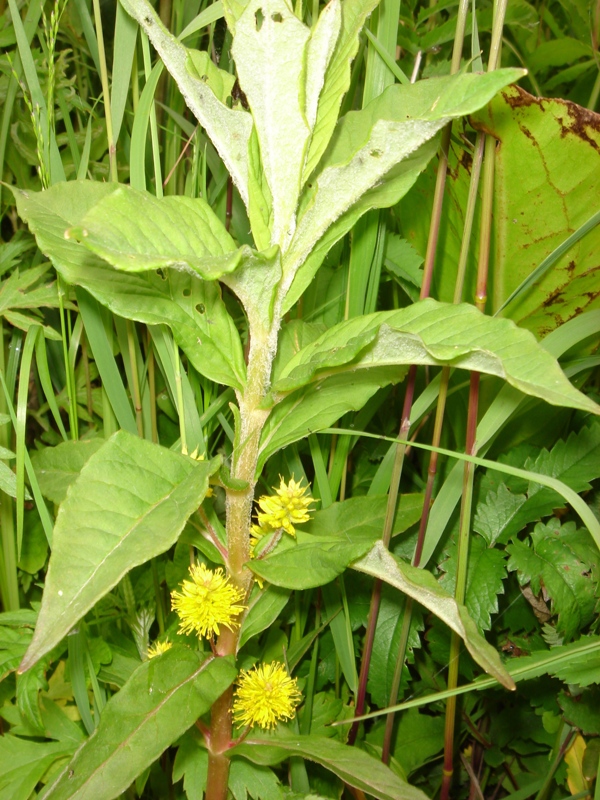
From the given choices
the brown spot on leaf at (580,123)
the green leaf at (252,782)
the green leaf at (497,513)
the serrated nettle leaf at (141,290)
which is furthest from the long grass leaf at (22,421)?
the brown spot on leaf at (580,123)

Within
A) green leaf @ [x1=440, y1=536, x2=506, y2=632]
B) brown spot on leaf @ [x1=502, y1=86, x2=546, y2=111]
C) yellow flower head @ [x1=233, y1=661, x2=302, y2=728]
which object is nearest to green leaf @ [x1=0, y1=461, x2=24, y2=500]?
yellow flower head @ [x1=233, y1=661, x2=302, y2=728]

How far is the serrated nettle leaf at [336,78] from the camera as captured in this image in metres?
0.77

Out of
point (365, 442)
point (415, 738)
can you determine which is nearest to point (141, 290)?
point (365, 442)

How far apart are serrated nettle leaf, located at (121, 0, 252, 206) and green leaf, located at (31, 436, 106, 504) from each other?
16.7 inches

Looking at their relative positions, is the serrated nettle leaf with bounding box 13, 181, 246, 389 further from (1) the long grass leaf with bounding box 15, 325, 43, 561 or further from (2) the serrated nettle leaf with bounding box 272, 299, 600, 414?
(1) the long grass leaf with bounding box 15, 325, 43, 561

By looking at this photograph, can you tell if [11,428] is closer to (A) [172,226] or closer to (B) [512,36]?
(A) [172,226]

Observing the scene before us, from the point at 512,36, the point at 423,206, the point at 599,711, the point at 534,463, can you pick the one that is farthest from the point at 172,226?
the point at 512,36

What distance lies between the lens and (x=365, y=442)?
1.30 m

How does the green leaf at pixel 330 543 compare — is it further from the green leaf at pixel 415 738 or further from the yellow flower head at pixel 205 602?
the green leaf at pixel 415 738

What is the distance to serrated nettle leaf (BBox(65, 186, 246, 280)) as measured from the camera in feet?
1.79

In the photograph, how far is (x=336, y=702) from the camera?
1.07 m

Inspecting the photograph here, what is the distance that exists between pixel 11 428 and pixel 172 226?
30.8 inches

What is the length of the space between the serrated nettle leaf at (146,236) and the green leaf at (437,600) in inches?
14.0

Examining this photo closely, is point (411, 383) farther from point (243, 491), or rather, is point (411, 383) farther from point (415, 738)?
point (415, 738)
